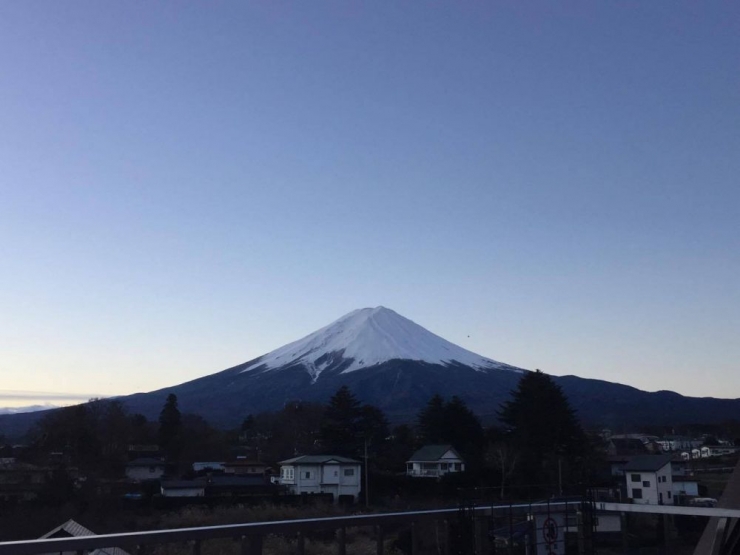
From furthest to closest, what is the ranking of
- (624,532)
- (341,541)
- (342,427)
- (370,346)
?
1. (370,346)
2. (342,427)
3. (624,532)
4. (341,541)

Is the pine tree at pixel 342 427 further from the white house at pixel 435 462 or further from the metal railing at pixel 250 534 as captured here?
the metal railing at pixel 250 534

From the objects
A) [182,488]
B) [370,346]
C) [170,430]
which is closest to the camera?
[182,488]

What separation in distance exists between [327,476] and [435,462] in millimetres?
5670

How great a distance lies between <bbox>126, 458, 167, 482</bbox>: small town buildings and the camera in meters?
35.9

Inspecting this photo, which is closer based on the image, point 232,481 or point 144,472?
point 232,481

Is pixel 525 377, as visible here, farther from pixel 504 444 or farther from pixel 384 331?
pixel 384 331

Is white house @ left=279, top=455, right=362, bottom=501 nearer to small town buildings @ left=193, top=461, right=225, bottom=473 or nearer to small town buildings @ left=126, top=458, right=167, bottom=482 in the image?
small town buildings @ left=193, top=461, right=225, bottom=473

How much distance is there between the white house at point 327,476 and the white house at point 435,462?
364cm

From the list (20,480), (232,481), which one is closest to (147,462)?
(232,481)

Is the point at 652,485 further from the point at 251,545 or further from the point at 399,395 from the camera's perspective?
the point at 399,395

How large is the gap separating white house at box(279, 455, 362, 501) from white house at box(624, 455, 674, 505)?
12.1 meters

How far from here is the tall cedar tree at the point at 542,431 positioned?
3488 centimetres

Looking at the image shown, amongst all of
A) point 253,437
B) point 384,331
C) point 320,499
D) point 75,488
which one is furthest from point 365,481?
point 384,331

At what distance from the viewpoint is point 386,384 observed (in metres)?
121
